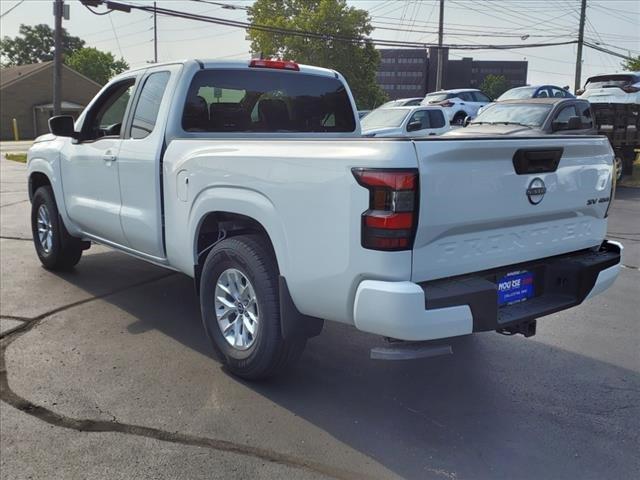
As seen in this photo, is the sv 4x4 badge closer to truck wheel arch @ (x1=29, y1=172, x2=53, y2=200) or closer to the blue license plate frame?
the blue license plate frame

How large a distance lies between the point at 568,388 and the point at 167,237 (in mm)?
2923

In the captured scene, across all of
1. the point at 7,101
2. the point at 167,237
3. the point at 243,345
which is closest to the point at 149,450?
the point at 243,345

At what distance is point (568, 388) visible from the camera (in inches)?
152

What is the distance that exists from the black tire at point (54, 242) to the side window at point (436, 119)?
1127 cm

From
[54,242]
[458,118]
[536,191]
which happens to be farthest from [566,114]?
[458,118]

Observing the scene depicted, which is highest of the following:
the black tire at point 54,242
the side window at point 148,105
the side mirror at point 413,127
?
the side window at point 148,105

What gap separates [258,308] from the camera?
3607mm

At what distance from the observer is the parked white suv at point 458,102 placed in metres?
22.3

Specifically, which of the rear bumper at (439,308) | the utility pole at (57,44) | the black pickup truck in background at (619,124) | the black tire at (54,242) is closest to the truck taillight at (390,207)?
the rear bumper at (439,308)

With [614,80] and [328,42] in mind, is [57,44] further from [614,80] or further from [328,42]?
[328,42]

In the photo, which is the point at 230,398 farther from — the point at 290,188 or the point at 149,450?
the point at 290,188

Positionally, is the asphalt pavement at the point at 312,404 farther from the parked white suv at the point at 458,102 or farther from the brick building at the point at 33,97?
the brick building at the point at 33,97

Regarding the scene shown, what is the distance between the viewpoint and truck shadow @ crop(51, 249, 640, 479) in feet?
9.96

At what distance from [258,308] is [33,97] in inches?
2191
